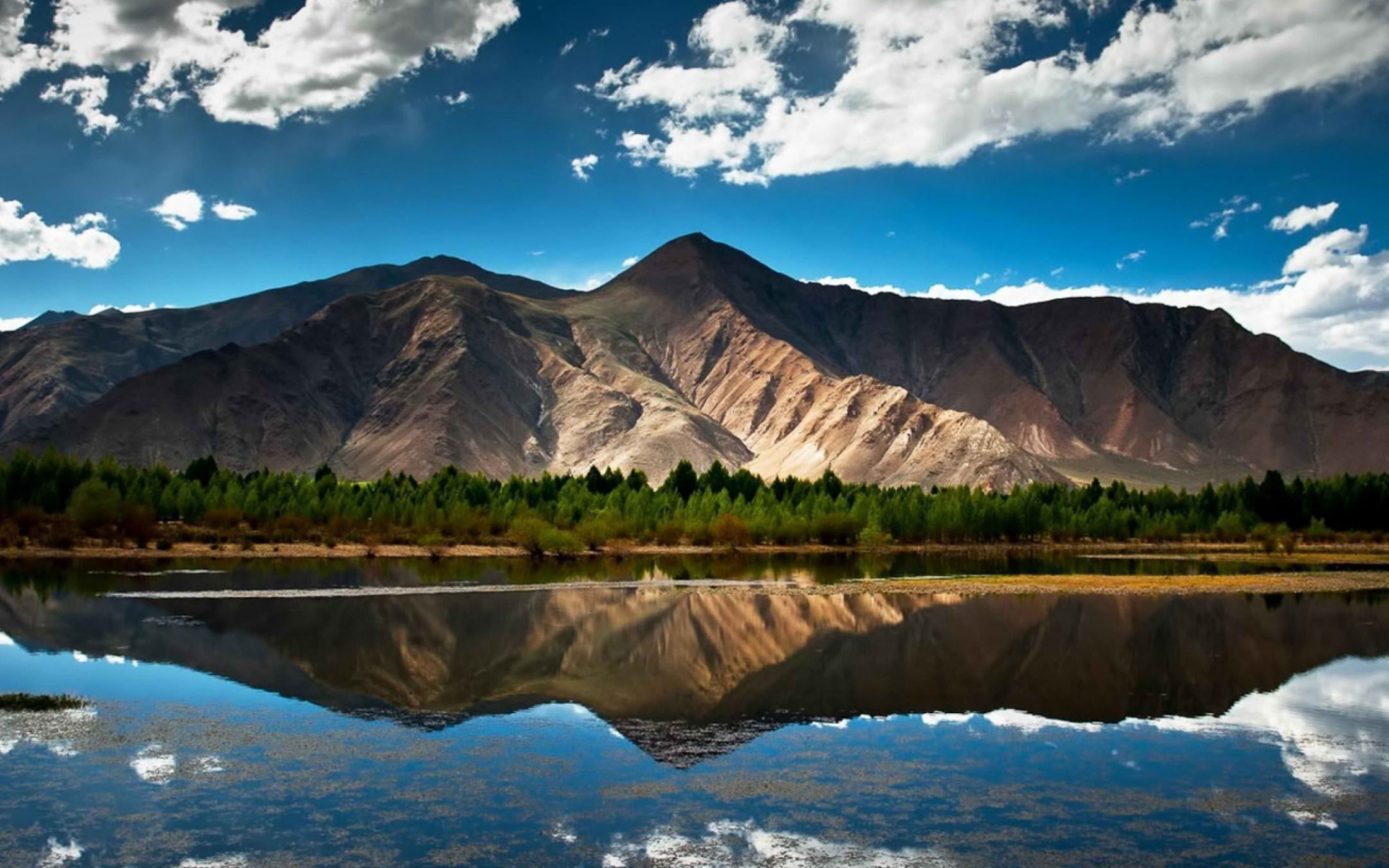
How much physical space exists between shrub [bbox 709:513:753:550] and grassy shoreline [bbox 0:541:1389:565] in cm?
79

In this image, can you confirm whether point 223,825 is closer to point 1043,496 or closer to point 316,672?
point 316,672

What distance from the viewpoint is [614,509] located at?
10988 centimetres

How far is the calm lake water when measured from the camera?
1700 cm

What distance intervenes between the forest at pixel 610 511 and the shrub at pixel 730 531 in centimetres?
17

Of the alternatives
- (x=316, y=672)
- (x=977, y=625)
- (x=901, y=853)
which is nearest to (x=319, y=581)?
(x=316, y=672)

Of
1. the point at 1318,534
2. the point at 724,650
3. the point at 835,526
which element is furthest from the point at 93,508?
the point at 1318,534

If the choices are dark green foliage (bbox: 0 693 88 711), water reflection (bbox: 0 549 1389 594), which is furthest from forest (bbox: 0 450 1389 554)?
dark green foliage (bbox: 0 693 88 711)

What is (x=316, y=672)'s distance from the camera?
107ft

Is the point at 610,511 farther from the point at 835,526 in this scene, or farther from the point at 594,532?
the point at 835,526

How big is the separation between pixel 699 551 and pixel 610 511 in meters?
9.12

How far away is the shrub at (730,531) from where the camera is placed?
108188mm

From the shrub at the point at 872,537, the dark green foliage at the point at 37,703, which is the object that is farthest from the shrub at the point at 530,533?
the dark green foliage at the point at 37,703

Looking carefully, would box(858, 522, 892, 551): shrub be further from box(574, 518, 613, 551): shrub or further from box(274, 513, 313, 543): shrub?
box(274, 513, 313, 543): shrub

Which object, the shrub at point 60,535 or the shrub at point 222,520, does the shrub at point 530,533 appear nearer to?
the shrub at point 222,520
